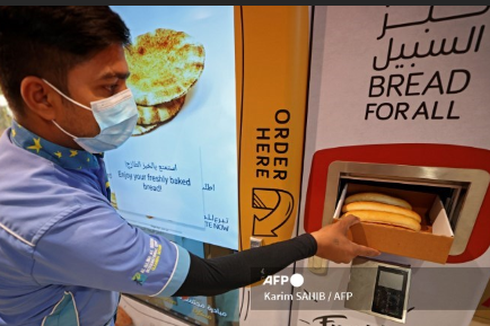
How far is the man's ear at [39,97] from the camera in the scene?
1.80 ft

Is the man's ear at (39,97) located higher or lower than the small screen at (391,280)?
higher

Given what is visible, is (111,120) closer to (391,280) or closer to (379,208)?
(379,208)

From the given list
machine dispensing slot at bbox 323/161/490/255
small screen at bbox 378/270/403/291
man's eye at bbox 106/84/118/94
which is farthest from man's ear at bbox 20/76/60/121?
small screen at bbox 378/270/403/291

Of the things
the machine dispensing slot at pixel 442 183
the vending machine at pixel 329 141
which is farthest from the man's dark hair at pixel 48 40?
the machine dispensing slot at pixel 442 183

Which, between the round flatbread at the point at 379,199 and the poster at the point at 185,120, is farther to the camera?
the poster at the point at 185,120

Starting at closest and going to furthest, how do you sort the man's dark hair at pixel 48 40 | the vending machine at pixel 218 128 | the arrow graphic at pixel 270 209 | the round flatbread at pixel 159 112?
the man's dark hair at pixel 48 40 < the vending machine at pixel 218 128 < the arrow graphic at pixel 270 209 < the round flatbread at pixel 159 112

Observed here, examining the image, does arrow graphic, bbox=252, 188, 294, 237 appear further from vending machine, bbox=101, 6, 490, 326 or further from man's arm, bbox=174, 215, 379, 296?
man's arm, bbox=174, 215, 379, 296

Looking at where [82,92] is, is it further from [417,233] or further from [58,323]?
[417,233]

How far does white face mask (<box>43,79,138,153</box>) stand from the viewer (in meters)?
0.63

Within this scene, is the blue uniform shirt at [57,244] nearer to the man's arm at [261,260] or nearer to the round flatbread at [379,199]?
the man's arm at [261,260]

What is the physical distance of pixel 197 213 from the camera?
1.13m

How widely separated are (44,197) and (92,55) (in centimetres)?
33

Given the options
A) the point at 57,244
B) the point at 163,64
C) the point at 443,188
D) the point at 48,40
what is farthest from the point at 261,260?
the point at 163,64

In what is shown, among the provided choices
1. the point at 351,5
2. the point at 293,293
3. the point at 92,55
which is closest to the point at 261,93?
the point at 351,5
